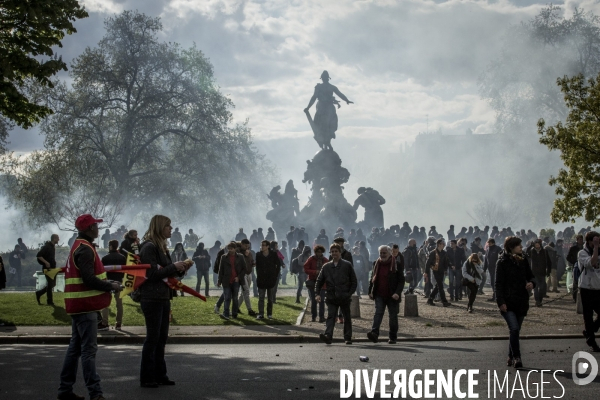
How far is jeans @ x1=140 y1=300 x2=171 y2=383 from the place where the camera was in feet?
24.8

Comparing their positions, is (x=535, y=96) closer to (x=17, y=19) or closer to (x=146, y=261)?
(x=17, y=19)

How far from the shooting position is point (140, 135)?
4200 cm

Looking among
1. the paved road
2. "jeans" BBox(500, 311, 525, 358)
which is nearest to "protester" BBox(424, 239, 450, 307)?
the paved road

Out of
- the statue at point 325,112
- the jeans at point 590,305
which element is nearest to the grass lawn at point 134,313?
the jeans at point 590,305

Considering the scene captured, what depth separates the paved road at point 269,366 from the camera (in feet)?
24.8

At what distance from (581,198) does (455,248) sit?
3752 mm

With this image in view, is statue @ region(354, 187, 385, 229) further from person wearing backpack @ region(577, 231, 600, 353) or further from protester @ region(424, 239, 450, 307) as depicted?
person wearing backpack @ region(577, 231, 600, 353)

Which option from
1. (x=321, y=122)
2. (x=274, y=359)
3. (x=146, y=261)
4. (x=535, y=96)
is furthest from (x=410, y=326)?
(x=535, y=96)

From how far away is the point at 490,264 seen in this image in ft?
65.6

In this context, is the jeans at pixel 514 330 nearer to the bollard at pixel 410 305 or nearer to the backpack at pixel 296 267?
the bollard at pixel 410 305

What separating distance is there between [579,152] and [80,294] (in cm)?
1610

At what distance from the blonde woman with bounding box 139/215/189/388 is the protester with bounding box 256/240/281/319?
8118 mm

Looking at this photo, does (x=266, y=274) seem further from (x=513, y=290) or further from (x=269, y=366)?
(x=513, y=290)

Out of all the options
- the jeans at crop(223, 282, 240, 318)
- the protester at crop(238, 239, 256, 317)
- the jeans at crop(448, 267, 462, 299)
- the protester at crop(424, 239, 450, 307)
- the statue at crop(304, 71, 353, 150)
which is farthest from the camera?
the statue at crop(304, 71, 353, 150)
